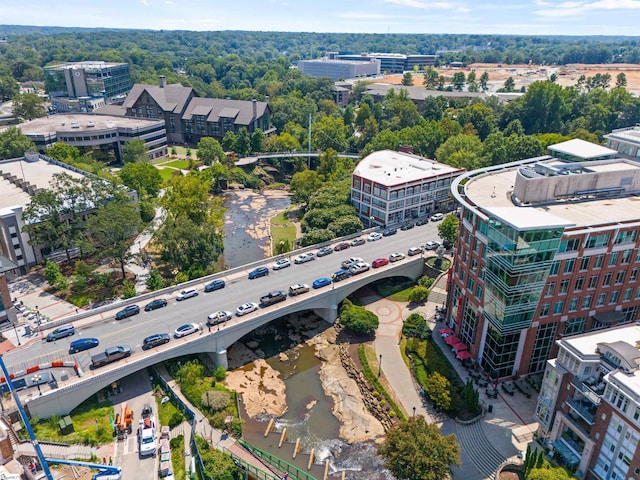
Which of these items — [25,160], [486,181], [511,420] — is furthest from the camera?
[25,160]

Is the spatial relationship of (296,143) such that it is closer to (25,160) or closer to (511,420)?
(25,160)

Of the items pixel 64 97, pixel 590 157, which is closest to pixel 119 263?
pixel 590 157

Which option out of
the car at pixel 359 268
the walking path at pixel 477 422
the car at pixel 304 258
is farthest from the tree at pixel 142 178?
the walking path at pixel 477 422

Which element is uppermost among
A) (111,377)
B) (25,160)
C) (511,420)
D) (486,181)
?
(486,181)

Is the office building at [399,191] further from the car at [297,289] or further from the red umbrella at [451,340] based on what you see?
the red umbrella at [451,340]

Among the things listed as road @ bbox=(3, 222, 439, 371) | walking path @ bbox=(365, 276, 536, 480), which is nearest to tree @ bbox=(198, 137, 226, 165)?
road @ bbox=(3, 222, 439, 371)

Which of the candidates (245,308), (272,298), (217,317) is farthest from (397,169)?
(217,317)
